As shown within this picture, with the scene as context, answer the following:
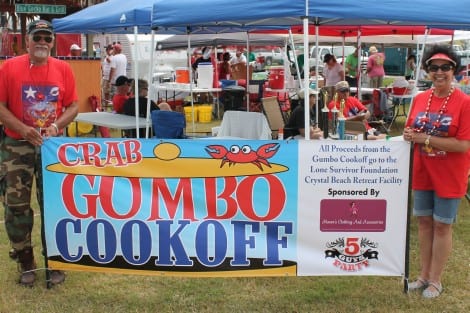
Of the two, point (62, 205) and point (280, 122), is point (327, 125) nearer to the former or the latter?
point (280, 122)

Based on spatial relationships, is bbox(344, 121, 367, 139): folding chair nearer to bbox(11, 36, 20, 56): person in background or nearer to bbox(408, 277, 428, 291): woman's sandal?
bbox(408, 277, 428, 291): woman's sandal

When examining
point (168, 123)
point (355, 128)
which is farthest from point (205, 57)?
point (355, 128)

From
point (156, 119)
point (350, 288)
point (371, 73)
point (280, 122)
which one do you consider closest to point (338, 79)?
point (371, 73)

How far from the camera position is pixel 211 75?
1226 cm

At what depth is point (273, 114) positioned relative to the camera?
29.8 feet

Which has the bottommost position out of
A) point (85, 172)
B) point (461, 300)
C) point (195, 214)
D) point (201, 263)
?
point (461, 300)

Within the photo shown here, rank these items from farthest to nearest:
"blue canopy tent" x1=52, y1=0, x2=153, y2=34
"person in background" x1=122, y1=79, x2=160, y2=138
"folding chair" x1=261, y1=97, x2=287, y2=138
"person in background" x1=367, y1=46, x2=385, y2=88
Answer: "person in background" x1=367, y1=46, x2=385, y2=88, "folding chair" x1=261, y1=97, x2=287, y2=138, "person in background" x1=122, y1=79, x2=160, y2=138, "blue canopy tent" x1=52, y1=0, x2=153, y2=34

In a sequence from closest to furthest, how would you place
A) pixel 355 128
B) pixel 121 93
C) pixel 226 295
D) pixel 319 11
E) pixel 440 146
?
pixel 440 146 → pixel 226 295 → pixel 319 11 → pixel 355 128 → pixel 121 93

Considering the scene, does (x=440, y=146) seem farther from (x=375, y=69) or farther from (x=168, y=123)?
(x=375, y=69)

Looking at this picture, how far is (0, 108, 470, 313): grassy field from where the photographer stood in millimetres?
3848

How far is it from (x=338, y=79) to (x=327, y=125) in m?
7.88

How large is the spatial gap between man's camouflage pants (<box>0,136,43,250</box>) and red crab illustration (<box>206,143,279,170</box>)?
1300 mm

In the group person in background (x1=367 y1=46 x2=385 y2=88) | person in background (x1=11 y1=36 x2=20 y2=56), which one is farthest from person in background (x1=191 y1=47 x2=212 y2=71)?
person in background (x1=11 y1=36 x2=20 y2=56)

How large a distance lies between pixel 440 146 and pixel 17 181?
2.89m
